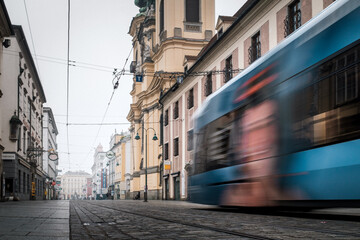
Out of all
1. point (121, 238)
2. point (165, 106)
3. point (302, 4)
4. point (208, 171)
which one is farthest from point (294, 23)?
point (165, 106)

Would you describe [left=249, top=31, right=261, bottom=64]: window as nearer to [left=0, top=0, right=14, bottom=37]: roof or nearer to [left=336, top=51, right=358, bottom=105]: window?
[left=0, top=0, right=14, bottom=37]: roof

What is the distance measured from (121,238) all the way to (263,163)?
20.1ft

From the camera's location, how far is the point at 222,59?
3173cm

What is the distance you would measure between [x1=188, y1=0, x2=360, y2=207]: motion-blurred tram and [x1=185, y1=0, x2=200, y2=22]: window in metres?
33.8

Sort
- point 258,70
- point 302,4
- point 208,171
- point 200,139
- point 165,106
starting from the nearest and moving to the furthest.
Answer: point 258,70
point 208,171
point 200,139
point 302,4
point 165,106

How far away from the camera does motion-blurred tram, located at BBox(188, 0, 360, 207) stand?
8617mm

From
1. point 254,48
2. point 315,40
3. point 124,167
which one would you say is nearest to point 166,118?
point 254,48

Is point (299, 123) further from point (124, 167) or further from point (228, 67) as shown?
point (124, 167)

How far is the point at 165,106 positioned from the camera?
48.6 metres

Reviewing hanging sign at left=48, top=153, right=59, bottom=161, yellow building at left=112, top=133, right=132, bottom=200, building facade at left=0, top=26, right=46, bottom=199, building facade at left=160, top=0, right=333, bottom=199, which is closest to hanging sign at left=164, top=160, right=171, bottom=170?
building facade at left=160, top=0, right=333, bottom=199

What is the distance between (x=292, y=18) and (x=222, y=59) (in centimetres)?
947

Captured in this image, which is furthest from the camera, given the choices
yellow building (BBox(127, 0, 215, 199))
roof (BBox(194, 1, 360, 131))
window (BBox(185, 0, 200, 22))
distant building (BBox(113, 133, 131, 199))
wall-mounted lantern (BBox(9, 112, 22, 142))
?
distant building (BBox(113, 133, 131, 199))

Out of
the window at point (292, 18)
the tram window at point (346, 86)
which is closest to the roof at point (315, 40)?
the tram window at point (346, 86)

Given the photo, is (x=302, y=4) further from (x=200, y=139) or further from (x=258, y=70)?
(x=258, y=70)
